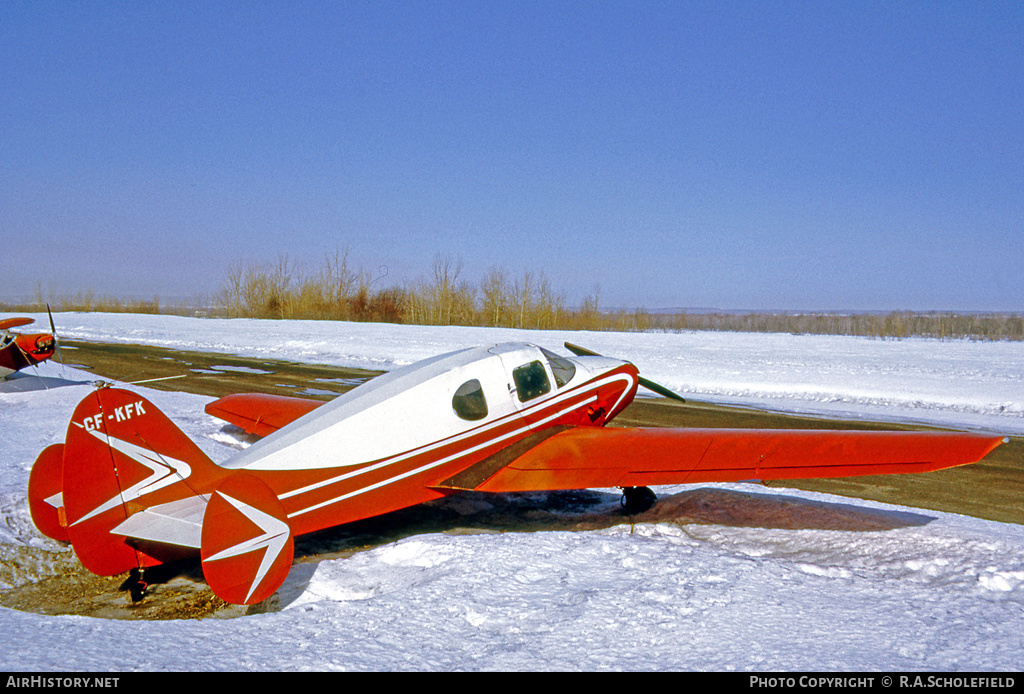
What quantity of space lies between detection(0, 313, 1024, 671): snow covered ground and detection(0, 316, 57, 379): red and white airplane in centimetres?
479

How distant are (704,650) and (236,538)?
2796 millimetres

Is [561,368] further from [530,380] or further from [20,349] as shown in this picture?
[20,349]

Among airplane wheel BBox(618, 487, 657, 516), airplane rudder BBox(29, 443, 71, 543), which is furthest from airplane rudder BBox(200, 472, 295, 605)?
airplane wheel BBox(618, 487, 657, 516)

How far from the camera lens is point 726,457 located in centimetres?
570

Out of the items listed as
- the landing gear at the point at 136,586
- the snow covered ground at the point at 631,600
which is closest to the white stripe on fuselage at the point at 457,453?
the snow covered ground at the point at 631,600

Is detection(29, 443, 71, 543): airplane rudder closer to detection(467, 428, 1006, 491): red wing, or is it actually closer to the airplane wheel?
detection(467, 428, 1006, 491): red wing

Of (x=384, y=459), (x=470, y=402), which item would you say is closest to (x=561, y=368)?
(x=470, y=402)

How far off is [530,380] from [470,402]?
0.88 meters

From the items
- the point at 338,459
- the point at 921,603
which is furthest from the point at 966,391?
the point at 338,459

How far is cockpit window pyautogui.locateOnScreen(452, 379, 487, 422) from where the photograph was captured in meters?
5.71

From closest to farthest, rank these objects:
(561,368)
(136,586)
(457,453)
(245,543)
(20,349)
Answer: (245,543)
(136,586)
(457,453)
(561,368)
(20,349)

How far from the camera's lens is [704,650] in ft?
10.8

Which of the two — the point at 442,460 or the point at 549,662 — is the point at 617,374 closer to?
the point at 442,460
